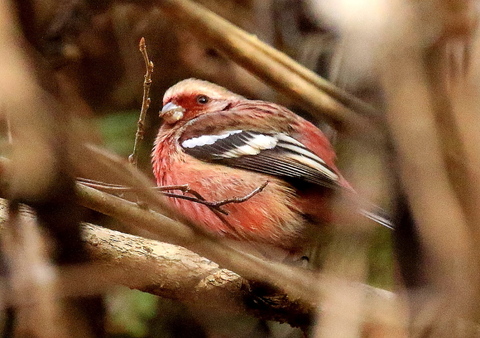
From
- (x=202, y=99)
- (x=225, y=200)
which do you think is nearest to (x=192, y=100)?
(x=202, y=99)

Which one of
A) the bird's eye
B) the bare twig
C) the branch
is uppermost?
the bare twig

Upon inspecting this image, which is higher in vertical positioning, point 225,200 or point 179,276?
point 225,200

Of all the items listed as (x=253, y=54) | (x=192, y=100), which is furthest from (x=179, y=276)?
(x=253, y=54)

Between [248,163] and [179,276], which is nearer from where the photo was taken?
[179,276]

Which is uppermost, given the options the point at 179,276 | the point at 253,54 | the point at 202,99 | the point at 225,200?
the point at 253,54

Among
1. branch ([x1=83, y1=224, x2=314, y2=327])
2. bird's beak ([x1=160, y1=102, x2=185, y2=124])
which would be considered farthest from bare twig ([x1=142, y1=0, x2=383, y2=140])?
branch ([x1=83, y1=224, x2=314, y2=327])

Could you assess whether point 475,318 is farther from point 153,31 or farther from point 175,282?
point 153,31

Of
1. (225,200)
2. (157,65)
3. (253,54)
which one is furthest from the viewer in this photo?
(253,54)

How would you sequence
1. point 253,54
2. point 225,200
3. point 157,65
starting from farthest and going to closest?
point 253,54, point 157,65, point 225,200

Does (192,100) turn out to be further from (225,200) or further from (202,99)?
(225,200)

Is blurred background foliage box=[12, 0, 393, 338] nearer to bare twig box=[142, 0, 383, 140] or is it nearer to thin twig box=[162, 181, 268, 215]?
bare twig box=[142, 0, 383, 140]
